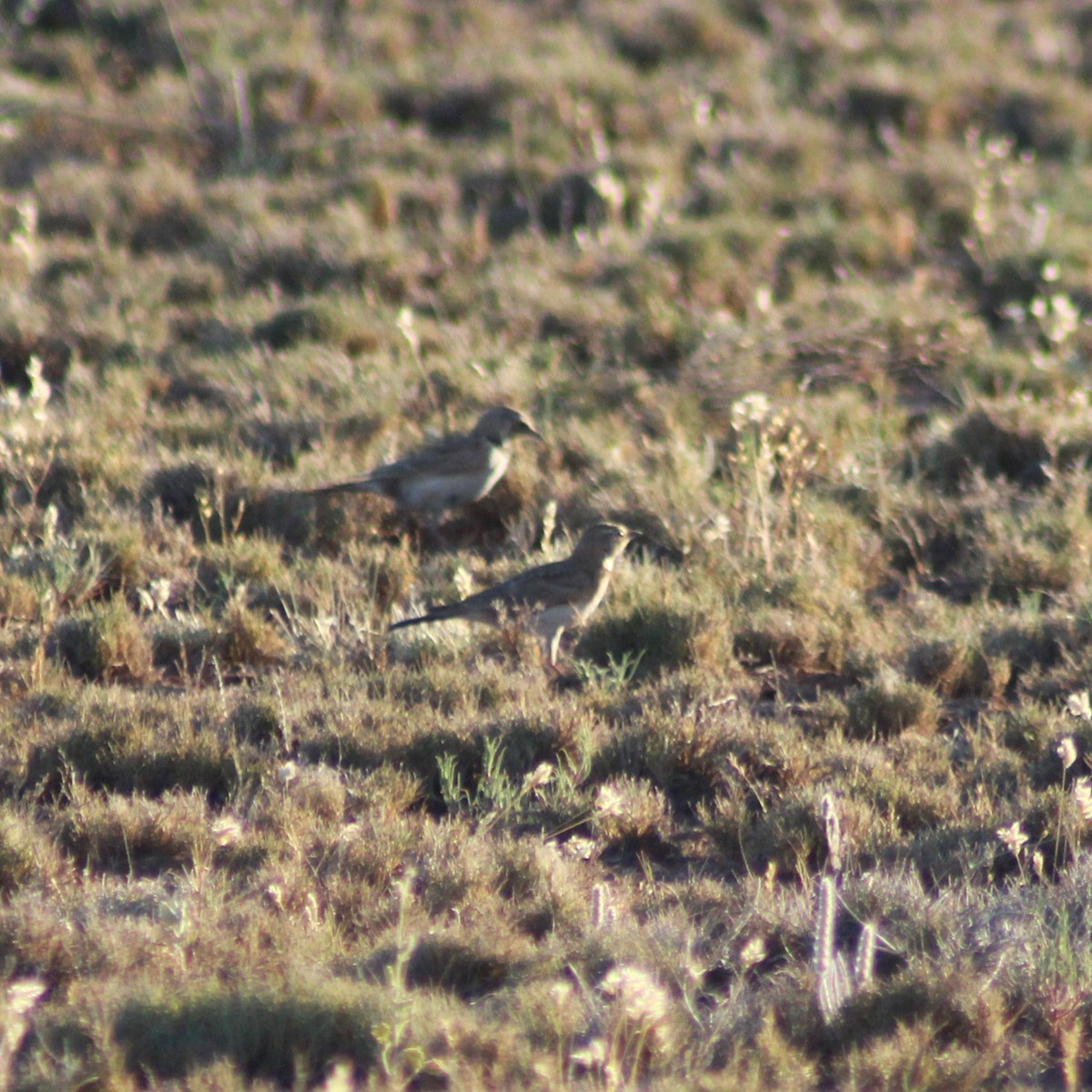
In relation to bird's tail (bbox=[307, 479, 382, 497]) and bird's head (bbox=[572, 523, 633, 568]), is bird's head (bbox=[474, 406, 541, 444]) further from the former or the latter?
bird's head (bbox=[572, 523, 633, 568])

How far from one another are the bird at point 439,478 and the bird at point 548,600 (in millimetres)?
1055

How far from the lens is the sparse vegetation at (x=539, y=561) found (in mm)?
3896

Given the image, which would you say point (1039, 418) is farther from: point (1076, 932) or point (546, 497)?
point (1076, 932)

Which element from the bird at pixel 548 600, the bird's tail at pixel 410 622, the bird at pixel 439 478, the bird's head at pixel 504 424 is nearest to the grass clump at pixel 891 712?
the bird at pixel 548 600

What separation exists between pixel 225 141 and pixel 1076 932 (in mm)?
10151

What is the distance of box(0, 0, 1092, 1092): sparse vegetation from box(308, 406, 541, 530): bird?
0.19m

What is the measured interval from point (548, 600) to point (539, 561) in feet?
2.91

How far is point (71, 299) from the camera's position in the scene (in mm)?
9688

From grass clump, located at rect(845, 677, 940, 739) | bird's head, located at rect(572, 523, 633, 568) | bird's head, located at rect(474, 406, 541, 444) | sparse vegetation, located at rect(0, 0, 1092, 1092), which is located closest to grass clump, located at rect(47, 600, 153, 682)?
sparse vegetation, located at rect(0, 0, 1092, 1092)

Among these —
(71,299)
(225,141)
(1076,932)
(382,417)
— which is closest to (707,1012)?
(1076,932)

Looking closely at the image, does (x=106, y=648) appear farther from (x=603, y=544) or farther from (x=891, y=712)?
(x=891, y=712)

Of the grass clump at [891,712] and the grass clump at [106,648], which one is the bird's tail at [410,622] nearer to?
the grass clump at [106,648]

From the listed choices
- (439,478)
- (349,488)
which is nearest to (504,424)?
(439,478)

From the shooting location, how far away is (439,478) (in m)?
7.51
